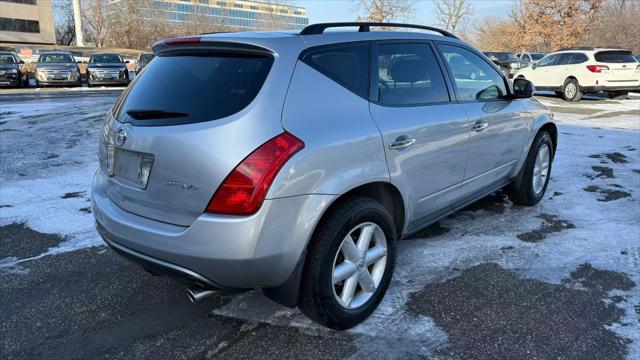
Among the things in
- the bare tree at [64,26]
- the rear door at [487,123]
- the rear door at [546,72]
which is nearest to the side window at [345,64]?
the rear door at [487,123]

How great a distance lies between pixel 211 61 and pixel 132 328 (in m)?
1.64

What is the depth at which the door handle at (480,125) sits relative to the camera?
387 centimetres

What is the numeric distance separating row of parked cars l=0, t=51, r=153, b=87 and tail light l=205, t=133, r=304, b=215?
22.5m

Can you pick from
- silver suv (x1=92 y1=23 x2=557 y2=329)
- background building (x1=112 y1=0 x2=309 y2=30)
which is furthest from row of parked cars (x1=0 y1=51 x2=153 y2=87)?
background building (x1=112 y1=0 x2=309 y2=30)

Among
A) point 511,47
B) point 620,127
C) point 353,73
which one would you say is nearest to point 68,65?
point 620,127

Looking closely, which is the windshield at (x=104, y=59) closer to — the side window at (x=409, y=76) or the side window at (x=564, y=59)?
the side window at (x=564, y=59)

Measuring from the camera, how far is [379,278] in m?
3.10

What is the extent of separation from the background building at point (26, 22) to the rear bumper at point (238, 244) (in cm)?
7298

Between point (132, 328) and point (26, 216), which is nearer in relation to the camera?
point (132, 328)

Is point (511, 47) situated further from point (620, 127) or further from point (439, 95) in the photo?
point (439, 95)

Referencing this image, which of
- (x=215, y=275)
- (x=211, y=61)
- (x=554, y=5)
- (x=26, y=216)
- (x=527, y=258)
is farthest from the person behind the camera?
(x=554, y=5)

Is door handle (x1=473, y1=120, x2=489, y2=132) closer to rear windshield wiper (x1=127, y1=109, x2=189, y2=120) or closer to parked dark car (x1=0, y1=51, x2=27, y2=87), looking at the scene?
rear windshield wiper (x1=127, y1=109, x2=189, y2=120)

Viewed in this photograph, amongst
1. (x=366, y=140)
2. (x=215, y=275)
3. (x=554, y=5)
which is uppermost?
(x=554, y=5)

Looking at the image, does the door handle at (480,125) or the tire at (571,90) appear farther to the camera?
the tire at (571,90)
